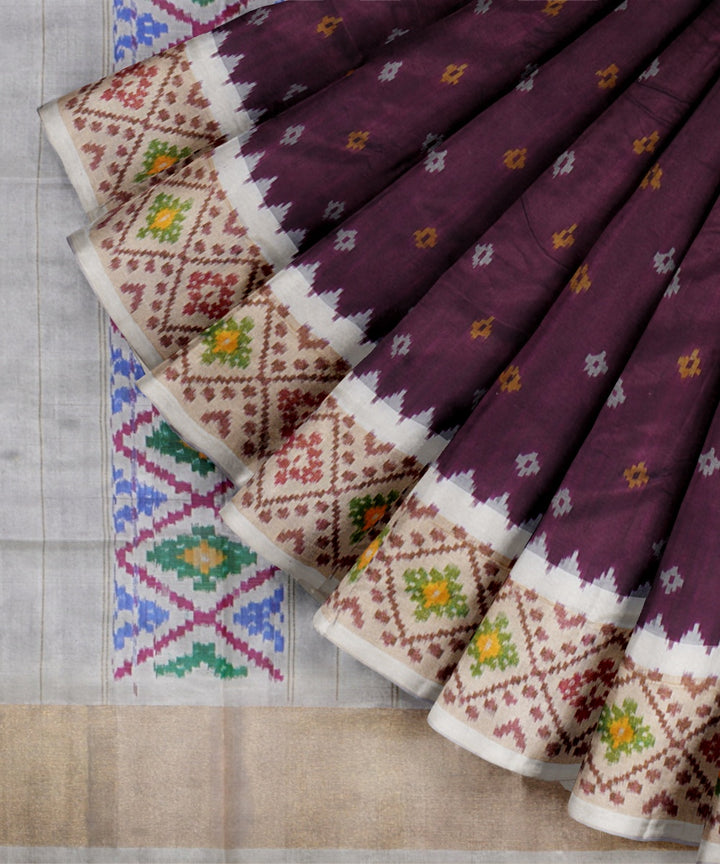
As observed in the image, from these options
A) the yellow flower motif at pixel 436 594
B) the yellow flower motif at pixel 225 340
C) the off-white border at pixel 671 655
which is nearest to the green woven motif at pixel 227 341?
the yellow flower motif at pixel 225 340

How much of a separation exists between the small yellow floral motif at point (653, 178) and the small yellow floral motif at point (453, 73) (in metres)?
0.15

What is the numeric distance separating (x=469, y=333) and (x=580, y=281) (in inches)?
3.1

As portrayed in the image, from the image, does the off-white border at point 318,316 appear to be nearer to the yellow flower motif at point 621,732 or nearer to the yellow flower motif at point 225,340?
the yellow flower motif at point 225,340

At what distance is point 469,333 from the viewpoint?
0.59 m

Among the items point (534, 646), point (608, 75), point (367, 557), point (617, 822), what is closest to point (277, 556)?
point (367, 557)

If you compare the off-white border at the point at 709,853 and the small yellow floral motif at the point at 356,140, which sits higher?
the small yellow floral motif at the point at 356,140

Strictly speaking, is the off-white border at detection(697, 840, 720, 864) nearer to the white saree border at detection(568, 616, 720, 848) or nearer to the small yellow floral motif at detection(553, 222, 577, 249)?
the white saree border at detection(568, 616, 720, 848)

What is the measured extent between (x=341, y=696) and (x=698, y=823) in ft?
0.88

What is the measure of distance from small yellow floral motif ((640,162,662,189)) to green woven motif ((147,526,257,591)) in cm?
39

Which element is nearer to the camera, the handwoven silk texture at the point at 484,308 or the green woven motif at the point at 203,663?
the handwoven silk texture at the point at 484,308

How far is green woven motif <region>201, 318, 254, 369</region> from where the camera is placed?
2.00 ft

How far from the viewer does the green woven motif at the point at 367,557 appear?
589 millimetres

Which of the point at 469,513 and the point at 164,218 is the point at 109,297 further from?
the point at 469,513

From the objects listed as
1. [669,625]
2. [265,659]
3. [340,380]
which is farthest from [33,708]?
[669,625]
